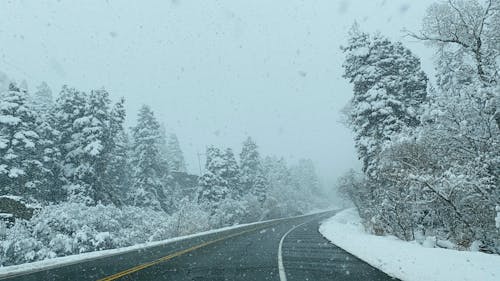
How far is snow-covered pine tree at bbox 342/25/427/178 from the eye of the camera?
25312mm

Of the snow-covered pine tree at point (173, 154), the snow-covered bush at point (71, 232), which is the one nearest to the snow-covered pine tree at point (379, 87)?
the snow-covered bush at point (71, 232)

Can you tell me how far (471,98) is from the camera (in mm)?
12828

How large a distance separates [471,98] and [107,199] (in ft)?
91.8

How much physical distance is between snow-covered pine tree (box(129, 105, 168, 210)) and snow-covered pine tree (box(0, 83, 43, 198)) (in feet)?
37.9

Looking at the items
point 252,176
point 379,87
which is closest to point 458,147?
point 379,87

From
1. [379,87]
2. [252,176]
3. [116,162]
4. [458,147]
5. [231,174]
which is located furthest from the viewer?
[252,176]

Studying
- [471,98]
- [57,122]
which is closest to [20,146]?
[57,122]

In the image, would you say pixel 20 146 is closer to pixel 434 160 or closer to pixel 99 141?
pixel 99 141

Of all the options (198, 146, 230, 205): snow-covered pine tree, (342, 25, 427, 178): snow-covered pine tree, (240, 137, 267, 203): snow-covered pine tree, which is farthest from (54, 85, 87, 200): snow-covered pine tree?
(240, 137, 267, 203): snow-covered pine tree

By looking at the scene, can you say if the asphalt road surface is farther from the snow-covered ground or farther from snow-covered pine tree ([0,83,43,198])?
snow-covered pine tree ([0,83,43,198])

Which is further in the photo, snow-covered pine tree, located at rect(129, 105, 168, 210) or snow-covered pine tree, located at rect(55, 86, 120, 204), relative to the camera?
snow-covered pine tree, located at rect(129, 105, 168, 210)

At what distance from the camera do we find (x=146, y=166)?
43.2 meters

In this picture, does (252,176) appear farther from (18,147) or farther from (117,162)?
(18,147)

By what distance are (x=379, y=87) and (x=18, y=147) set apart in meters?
24.8
